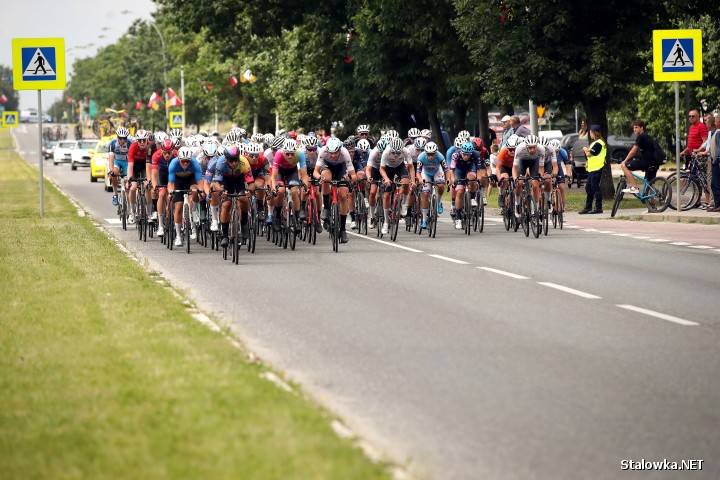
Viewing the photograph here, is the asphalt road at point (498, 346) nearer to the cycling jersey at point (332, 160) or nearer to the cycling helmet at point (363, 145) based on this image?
the cycling jersey at point (332, 160)

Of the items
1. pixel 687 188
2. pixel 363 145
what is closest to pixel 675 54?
pixel 687 188

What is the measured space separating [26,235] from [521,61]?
13100mm

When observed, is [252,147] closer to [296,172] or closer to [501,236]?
[296,172]

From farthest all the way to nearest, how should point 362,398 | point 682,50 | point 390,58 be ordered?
point 390,58 → point 682,50 → point 362,398

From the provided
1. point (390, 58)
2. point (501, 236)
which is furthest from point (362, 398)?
point (390, 58)

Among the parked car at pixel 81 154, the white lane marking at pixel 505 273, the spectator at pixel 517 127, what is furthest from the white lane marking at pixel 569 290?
the parked car at pixel 81 154

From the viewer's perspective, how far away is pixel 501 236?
76.4ft

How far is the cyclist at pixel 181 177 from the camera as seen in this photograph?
67.3ft

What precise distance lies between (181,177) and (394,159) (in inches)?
164

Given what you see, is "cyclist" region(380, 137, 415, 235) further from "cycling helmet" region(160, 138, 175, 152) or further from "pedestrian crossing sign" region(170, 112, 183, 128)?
"pedestrian crossing sign" region(170, 112, 183, 128)

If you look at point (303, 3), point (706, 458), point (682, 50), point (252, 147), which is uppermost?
point (303, 3)

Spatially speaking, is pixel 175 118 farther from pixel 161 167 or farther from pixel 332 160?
pixel 332 160

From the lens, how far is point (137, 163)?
24594 mm

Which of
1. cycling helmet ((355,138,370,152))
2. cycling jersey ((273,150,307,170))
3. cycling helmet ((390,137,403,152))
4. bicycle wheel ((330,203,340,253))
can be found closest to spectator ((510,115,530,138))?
cycling helmet ((355,138,370,152))
